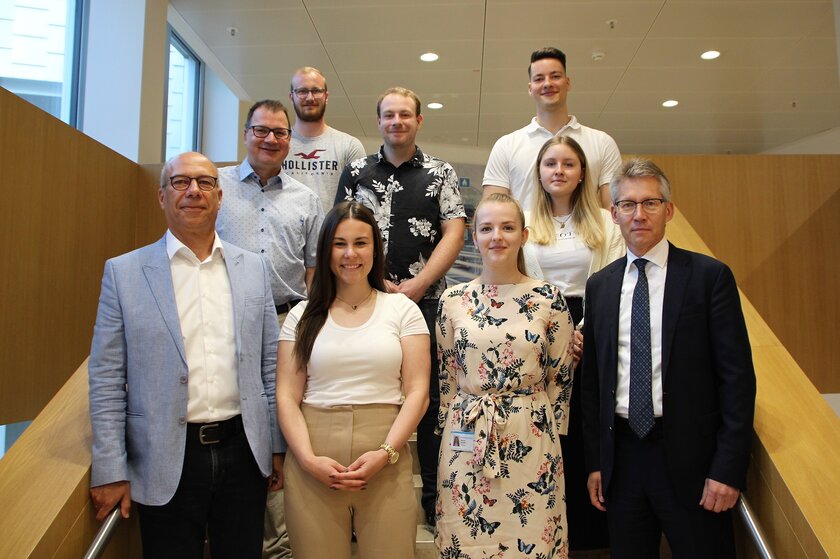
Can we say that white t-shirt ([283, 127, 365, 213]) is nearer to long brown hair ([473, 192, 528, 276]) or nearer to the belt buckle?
long brown hair ([473, 192, 528, 276])

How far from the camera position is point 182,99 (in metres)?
7.65

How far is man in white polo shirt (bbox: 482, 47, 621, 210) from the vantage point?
10.3ft

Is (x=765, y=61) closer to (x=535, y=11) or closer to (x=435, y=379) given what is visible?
(x=535, y=11)

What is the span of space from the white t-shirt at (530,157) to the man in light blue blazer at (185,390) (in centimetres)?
153

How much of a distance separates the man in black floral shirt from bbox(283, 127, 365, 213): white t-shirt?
0.31m

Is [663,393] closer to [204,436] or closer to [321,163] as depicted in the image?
[204,436]

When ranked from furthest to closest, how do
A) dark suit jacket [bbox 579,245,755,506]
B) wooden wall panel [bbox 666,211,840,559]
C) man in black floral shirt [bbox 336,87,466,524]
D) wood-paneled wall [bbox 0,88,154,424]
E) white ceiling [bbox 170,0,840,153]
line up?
white ceiling [bbox 170,0,840,153] < wood-paneled wall [bbox 0,88,154,424] < man in black floral shirt [bbox 336,87,466,524] < dark suit jacket [bbox 579,245,755,506] < wooden wall panel [bbox 666,211,840,559]

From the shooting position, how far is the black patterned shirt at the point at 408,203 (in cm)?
291

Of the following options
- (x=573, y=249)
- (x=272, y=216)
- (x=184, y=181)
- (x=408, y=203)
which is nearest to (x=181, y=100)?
(x=272, y=216)

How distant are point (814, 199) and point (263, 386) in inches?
189

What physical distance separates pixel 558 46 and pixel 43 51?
491 centimetres

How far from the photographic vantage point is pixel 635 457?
2027 millimetres

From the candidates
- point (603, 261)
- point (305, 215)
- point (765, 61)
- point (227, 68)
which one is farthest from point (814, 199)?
point (227, 68)

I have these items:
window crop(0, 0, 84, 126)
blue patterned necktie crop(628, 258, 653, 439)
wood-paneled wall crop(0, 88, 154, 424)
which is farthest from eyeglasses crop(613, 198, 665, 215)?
window crop(0, 0, 84, 126)
